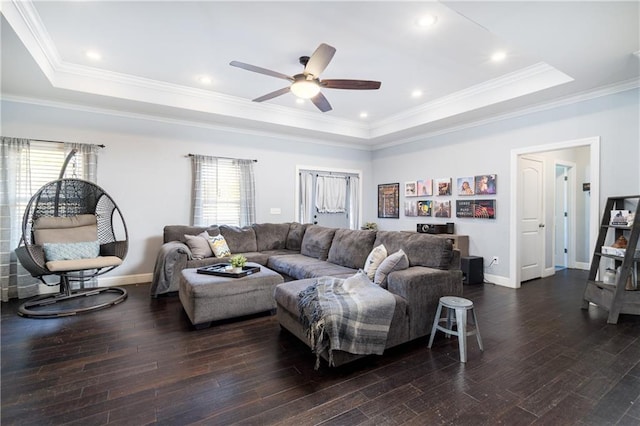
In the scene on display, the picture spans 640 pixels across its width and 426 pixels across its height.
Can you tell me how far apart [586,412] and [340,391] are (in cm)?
149

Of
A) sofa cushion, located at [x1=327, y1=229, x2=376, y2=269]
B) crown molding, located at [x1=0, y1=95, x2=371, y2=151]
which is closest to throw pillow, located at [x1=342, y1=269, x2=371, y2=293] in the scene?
sofa cushion, located at [x1=327, y1=229, x2=376, y2=269]

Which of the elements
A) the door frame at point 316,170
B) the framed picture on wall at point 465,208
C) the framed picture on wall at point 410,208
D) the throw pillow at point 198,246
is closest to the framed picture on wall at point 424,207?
the framed picture on wall at point 410,208

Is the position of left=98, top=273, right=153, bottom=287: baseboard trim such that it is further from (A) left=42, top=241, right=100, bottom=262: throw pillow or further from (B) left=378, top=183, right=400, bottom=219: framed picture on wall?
(B) left=378, top=183, right=400, bottom=219: framed picture on wall

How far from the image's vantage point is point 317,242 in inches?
181

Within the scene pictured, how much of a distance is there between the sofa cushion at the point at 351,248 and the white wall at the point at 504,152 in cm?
251

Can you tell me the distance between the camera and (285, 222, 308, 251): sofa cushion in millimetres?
5348

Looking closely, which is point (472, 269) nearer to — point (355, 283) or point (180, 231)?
point (355, 283)

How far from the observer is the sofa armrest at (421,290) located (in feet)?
8.50

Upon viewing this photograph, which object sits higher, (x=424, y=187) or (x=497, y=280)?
(x=424, y=187)

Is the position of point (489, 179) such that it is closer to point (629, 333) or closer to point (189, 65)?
point (629, 333)

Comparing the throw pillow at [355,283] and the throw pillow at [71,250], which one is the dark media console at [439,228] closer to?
the throw pillow at [355,283]

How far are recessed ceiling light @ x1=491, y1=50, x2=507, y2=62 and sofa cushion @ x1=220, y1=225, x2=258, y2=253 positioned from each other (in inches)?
168

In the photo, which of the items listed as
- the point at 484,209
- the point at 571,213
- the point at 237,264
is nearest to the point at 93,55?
the point at 237,264

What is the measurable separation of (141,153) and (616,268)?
6.78 metres
